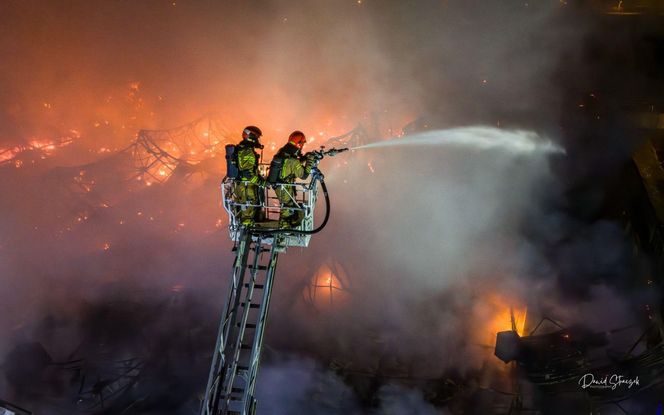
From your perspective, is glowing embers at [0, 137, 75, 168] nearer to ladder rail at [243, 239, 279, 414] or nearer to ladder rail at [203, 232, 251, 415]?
ladder rail at [203, 232, 251, 415]

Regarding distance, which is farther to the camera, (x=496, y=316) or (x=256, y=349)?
(x=496, y=316)

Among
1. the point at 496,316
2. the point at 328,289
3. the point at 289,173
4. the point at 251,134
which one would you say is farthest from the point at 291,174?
the point at 496,316

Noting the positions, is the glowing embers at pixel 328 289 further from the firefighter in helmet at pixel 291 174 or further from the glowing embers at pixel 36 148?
the glowing embers at pixel 36 148

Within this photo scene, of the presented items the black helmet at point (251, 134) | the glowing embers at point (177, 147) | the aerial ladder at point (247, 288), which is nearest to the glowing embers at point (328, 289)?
the glowing embers at point (177, 147)

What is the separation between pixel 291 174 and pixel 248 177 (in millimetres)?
561

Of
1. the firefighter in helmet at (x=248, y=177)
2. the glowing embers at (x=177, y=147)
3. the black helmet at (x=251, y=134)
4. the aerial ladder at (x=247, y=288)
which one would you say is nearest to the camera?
the aerial ladder at (x=247, y=288)

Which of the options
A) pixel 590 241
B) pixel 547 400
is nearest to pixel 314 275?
pixel 547 400

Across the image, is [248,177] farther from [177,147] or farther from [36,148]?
[36,148]

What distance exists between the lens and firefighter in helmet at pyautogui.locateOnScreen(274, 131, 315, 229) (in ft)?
16.6

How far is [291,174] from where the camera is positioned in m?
5.12

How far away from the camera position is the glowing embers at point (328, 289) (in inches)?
440

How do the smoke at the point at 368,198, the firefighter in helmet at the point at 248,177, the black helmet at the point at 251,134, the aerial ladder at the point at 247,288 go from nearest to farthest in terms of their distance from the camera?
the aerial ladder at the point at 247,288 < the firefighter in helmet at the point at 248,177 < the black helmet at the point at 251,134 < the smoke at the point at 368,198

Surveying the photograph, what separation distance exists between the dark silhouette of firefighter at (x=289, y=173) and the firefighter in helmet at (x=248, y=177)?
228mm

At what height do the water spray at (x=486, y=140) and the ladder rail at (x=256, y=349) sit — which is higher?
the water spray at (x=486, y=140)
